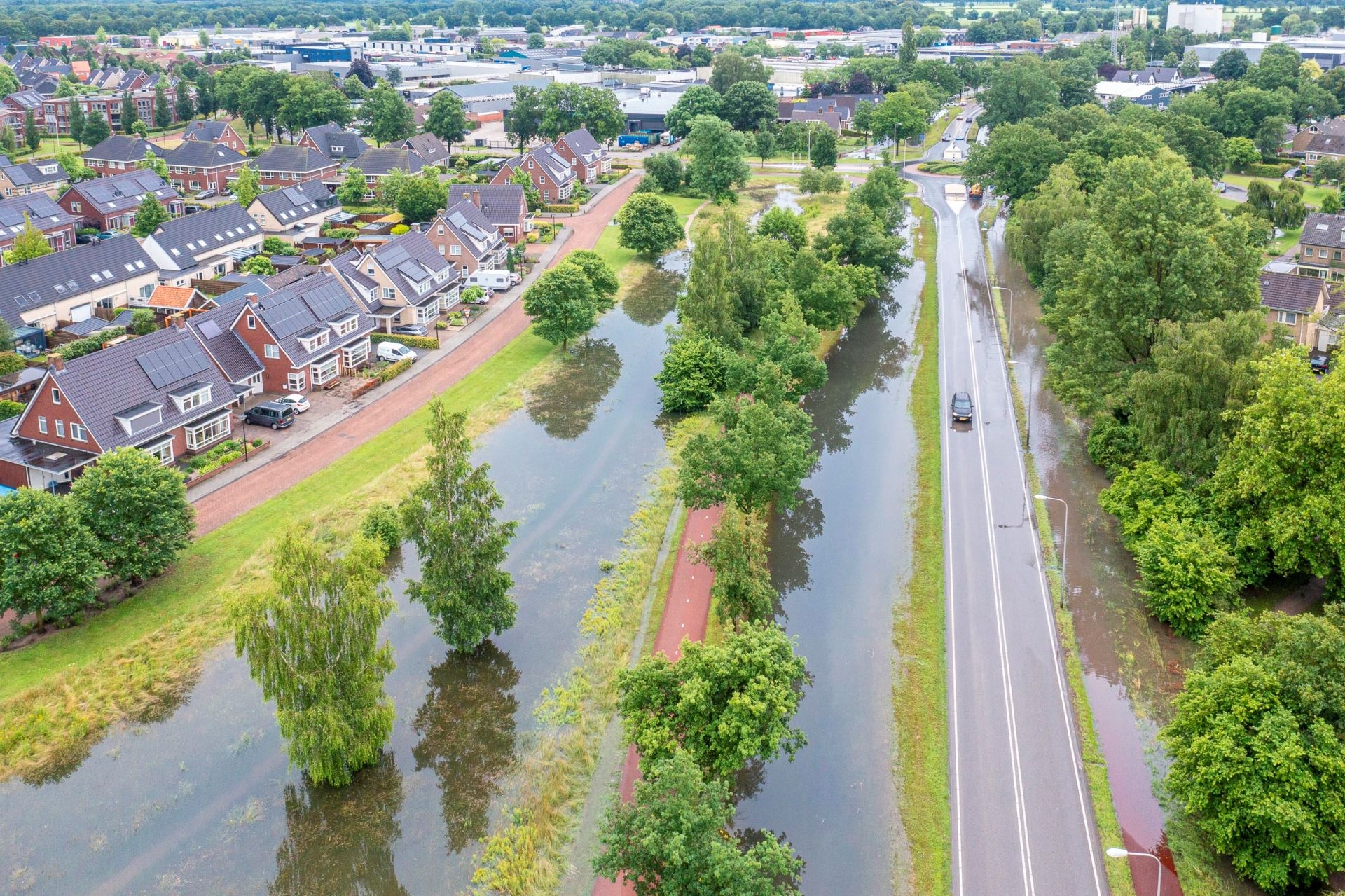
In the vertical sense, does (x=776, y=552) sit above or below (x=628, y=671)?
below

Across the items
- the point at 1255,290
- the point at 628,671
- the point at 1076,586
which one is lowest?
the point at 1076,586

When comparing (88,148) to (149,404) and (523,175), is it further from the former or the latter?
(149,404)

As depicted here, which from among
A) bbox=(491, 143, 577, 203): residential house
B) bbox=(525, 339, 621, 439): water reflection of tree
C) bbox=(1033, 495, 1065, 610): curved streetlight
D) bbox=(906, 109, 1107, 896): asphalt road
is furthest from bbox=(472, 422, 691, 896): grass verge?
bbox=(491, 143, 577, 203): residential house

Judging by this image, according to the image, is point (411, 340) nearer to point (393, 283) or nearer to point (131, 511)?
point (393, 283)

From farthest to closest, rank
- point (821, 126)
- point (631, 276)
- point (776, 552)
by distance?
point (821, 126)
point (631, 276)
point (776, 552)

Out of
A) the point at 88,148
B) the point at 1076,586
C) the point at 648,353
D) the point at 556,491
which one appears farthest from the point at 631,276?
the point at 88,148

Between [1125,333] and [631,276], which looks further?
[631,276]
